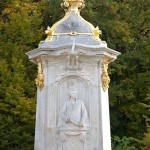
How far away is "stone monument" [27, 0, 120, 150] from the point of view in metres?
7.89

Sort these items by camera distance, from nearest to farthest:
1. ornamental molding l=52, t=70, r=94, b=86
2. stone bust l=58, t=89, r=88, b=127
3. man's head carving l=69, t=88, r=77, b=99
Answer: stone bust l=58, t=89, r=88, b=127 → man's head carving l=69, t=88, r=77, b=99 → ornamental molding l=52, t=70, r=94, b=86

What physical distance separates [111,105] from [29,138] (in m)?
3.73

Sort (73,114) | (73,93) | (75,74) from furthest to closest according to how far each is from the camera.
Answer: (75,74), (73,93), (73,114)

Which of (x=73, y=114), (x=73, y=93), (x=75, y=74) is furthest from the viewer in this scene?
(x=75, y=74)

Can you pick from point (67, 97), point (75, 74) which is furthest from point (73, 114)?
point (75, 74)

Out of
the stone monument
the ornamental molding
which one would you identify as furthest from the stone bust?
the ornamental molding

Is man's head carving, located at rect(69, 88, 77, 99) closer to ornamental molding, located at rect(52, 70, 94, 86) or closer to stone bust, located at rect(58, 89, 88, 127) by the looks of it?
stone bust, located at rect(58, 89, 88, 127)

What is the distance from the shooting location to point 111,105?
56.0ft

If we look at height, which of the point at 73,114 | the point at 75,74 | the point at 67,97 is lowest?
the point at 73,114

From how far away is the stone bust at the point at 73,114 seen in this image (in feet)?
25.7

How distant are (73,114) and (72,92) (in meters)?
0.40

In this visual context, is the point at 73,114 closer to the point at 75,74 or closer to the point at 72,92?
the point at 72,92

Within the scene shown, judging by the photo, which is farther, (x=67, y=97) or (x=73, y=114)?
(x=67, y=97)

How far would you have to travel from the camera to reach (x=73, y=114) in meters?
7.86
